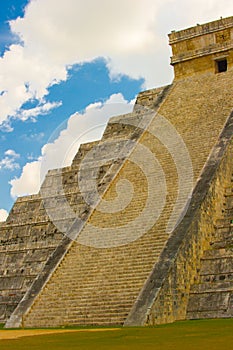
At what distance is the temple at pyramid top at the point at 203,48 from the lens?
22031mm

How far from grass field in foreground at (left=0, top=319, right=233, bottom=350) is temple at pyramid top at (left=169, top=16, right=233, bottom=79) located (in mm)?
13491

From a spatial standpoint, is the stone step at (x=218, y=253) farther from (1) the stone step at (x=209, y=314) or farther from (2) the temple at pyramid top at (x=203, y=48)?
(2) the temple at pyramid top at (x=203, y=48)

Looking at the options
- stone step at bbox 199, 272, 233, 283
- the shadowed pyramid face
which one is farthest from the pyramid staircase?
the shadowed pyramid face

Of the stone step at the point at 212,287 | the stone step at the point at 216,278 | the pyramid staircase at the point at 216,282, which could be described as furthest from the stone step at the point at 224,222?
the stone step at the point at 212,287

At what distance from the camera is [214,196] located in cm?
1434

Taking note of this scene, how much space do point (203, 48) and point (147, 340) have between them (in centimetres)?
1626

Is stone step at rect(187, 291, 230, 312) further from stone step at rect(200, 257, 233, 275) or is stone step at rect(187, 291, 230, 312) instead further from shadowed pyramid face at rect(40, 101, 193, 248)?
shadowed pyramid face at rect(40, 101, 193, 248)

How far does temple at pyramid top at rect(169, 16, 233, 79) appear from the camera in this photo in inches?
867

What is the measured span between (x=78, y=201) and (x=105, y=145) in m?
3.32

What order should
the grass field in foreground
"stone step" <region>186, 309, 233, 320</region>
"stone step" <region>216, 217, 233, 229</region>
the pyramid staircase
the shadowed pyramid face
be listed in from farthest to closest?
1. the shadowed pyramid face
2. "stone step" <region>216, 217, 233, 229</region>
3. the pyramid staircase
4. "stone step" <region>186, 309, 233, 320</region>
5. the grass field in foreground

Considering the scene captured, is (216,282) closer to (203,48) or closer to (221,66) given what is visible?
(221,66)

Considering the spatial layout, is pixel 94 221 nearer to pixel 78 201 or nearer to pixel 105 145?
pixel 78 201

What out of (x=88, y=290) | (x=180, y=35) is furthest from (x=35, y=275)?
(x=180, y=35)

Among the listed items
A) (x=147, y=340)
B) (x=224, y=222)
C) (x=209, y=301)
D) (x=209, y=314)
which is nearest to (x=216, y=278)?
(x=209, y=301)
